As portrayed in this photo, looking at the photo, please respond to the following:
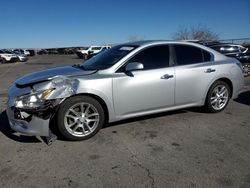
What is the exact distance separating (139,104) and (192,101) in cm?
122

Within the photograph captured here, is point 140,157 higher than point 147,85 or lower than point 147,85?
lower

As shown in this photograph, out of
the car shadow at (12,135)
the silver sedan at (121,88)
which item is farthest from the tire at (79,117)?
the car shadow at (12,135)

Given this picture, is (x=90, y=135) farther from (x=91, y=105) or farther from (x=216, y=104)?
(x=216, y=104)

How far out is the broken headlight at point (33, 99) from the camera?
12.6 feet

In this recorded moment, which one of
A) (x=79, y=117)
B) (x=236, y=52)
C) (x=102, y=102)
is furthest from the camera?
(x=236, y=52)

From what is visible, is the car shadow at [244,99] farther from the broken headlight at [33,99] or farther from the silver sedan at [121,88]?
the broken headlight at [33,99]

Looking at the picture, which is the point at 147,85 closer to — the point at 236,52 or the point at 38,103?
the point at 38,103

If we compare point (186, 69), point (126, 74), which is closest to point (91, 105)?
point (126, 74)

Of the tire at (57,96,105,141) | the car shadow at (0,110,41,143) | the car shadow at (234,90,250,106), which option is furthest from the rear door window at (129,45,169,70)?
the car shadow at (234,90,250,106)

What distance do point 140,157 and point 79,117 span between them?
3.91ft

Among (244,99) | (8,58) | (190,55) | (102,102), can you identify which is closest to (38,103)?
(102,102)

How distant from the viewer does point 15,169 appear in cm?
330

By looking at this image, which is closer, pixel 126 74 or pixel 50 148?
pixel 50 148

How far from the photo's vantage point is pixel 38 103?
384 centimetres
